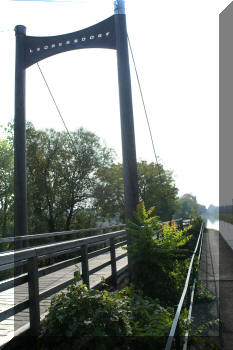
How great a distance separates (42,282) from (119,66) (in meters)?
4.45

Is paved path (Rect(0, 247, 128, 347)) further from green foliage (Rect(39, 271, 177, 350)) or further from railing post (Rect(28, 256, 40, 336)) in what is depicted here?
green foliage (Rect(39, 271, 177, 350))

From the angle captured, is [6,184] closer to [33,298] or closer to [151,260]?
[151,260]

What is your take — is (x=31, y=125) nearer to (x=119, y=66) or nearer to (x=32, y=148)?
(x=32, y=148)

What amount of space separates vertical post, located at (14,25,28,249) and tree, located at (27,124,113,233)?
27.8m

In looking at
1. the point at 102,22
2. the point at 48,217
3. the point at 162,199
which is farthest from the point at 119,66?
the point at 162,199

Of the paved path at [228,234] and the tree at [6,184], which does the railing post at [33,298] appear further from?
the tree at [6,184]

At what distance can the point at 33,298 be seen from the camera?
11.4ft

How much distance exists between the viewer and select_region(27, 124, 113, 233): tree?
124 feet

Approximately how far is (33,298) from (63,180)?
36305mm

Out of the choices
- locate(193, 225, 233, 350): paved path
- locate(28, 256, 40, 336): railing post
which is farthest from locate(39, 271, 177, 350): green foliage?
locate(193, 225, 233, 350): paved path

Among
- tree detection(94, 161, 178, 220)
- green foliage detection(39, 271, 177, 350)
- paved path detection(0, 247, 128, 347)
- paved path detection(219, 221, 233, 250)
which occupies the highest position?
tree detection(94, 161, 178, 220)

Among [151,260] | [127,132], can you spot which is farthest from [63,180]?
[151,260]

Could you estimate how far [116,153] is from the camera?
1737 inches

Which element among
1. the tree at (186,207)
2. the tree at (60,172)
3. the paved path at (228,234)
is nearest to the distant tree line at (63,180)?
the tree at (60,172)
